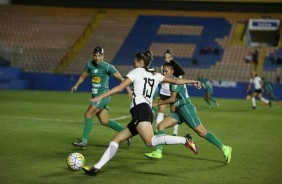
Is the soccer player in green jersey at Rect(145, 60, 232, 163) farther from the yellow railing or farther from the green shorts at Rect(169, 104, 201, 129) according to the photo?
the yellow railing

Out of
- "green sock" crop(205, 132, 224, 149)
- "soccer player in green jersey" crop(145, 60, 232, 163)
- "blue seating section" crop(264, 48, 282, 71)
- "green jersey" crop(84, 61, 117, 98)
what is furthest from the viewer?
"blue seating section" crop(264, 48, 282, 71)

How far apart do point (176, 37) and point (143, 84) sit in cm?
3542

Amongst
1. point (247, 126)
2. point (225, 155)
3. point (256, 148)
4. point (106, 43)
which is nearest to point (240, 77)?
point (106, 43)

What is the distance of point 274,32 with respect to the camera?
A: 4556 cm

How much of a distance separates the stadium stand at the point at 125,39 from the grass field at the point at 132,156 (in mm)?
21424

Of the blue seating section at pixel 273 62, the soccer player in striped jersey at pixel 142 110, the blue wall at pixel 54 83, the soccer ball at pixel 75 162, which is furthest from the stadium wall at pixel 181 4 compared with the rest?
the soccer ball at pixel 75 162

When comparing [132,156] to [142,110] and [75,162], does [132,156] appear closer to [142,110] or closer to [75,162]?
[75,162]

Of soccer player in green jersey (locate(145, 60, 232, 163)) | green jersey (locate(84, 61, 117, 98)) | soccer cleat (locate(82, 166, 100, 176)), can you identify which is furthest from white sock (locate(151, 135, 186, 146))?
green jersey (locate(84, 61, 117, 98))

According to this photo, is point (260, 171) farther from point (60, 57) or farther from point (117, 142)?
point (60, 57)

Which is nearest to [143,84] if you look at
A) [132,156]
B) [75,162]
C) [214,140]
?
[75,162]

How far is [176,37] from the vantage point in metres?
44.4

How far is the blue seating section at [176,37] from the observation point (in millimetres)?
41656

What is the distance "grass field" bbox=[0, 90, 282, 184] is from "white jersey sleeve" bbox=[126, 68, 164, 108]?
1.30m

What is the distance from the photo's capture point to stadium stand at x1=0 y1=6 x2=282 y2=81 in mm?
40812
